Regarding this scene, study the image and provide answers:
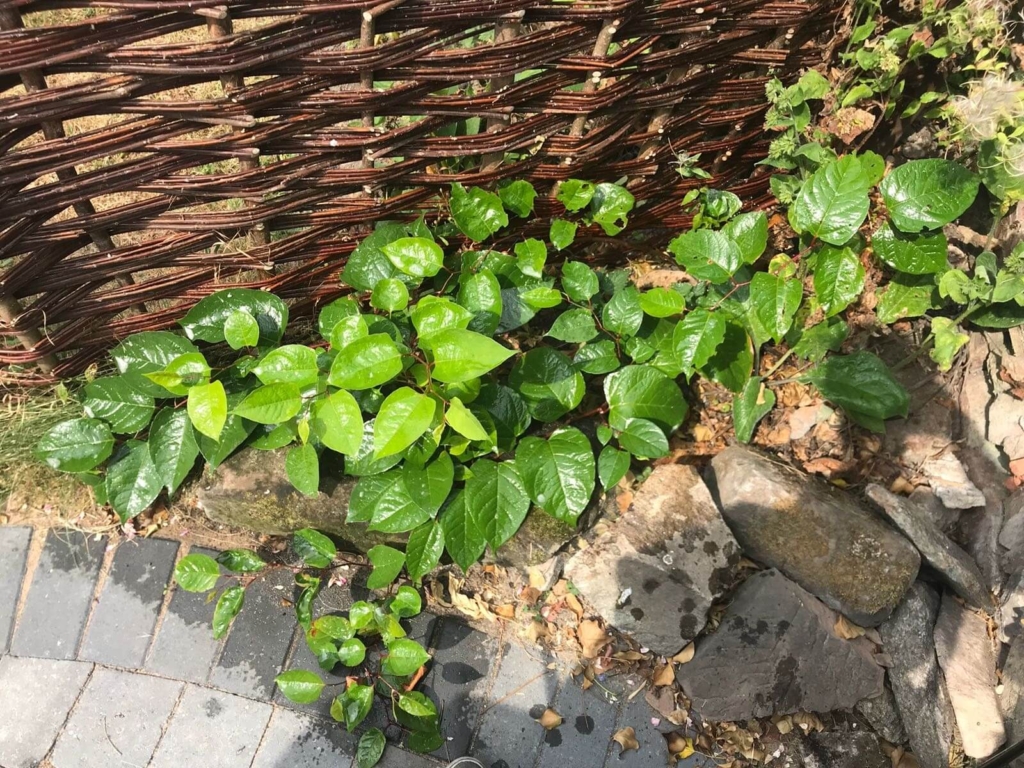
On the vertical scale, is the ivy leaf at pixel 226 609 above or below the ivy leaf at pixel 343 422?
below

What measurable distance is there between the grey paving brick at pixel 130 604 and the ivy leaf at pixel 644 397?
56.3 inches

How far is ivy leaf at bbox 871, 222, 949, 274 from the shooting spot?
193cm

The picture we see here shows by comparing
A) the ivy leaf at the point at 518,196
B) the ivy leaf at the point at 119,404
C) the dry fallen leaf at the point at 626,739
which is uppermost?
the ivy leaf at the point at 518,196

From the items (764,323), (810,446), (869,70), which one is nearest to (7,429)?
(764,323)

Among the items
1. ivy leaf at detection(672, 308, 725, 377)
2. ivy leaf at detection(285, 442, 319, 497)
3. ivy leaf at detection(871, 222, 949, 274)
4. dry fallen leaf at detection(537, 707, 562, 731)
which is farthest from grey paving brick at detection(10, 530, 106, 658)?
ivy leaf at detection(871, 222, 949, 274)

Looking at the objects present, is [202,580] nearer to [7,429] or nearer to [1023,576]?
[7,429]

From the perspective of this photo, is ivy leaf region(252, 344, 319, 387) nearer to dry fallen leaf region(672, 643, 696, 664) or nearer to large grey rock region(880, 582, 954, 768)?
dry fallen leaf region(672, 643, 696, 664)

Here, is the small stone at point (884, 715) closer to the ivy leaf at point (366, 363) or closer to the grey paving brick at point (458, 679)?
the grey paving brick at point (458, 679)

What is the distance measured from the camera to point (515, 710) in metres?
1.90

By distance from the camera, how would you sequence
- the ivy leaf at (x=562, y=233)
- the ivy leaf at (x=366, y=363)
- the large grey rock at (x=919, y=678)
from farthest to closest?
the ivy leaf at (x=562, y=233)
the large grey rock at (x=919, y=678)
the ivy leaf at (x=366, y=363)

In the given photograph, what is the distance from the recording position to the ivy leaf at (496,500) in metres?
1.85

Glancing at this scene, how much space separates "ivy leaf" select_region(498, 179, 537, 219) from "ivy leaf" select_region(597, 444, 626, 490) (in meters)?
0.76

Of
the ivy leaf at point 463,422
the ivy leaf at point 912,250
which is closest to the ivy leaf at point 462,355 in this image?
the ivy leaf at point 463,422

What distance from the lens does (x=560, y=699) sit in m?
1.93
